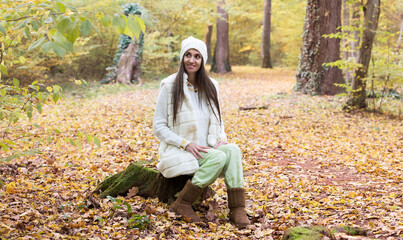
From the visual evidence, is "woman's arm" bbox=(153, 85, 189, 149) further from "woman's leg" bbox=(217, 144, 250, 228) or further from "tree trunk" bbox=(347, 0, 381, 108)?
"tree trunk" bbox=(347, 0, 381, 108)

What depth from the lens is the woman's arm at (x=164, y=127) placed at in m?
Result: 3.34

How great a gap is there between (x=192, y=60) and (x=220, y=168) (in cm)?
106

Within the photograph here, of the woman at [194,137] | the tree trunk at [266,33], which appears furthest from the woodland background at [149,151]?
the tree trunk at [266,33]

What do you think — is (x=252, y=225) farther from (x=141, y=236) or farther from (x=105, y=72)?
(x=105, y=72)

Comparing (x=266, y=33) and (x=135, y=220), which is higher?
(x=266, y=33)

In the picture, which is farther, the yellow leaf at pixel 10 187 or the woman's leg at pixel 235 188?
the yellow leaf at pixel 10 187

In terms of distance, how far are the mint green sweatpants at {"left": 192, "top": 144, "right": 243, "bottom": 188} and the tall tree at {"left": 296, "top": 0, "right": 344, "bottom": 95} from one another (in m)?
8.26

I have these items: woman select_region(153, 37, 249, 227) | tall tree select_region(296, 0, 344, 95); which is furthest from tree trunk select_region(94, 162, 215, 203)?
tall tree select_region(296, 0, 344, 95)

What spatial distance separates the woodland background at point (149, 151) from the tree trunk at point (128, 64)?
1.90 metres

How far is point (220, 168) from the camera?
3180mm

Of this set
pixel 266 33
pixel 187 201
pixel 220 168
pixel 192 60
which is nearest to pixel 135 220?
pixel 187 201

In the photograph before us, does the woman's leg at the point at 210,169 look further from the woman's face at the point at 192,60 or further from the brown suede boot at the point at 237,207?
the woman's face at the point at 192,60

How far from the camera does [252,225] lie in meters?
3.21

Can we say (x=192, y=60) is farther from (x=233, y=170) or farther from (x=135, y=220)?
(x=135, y=220)
